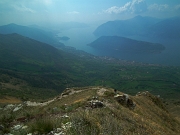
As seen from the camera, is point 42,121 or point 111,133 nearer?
point 111,133

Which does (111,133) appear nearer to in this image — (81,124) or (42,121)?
(81,124)

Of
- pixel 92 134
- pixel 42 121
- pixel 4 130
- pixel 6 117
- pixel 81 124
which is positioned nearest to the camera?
pixel 92 134

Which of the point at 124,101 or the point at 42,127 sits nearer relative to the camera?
the point at 42,127

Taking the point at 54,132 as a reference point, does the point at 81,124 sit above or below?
above

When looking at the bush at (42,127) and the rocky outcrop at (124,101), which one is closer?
the bush at (42,127)

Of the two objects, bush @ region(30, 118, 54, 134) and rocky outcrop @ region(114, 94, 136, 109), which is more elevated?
bush @ region(30, 118, 54, 134)

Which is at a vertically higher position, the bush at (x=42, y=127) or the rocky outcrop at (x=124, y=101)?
the bush at (x=42, y=127)

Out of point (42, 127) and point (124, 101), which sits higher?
point (42, 127)

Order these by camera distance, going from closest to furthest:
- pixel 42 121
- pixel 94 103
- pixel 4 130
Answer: pixel 42 121 < pixel 4 130 < pixel 94 103

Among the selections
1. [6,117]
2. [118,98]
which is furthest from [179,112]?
[6,117]

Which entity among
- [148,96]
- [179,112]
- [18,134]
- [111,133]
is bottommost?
[179,112]

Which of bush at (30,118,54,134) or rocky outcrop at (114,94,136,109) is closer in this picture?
bush at (30,118,54,134)
